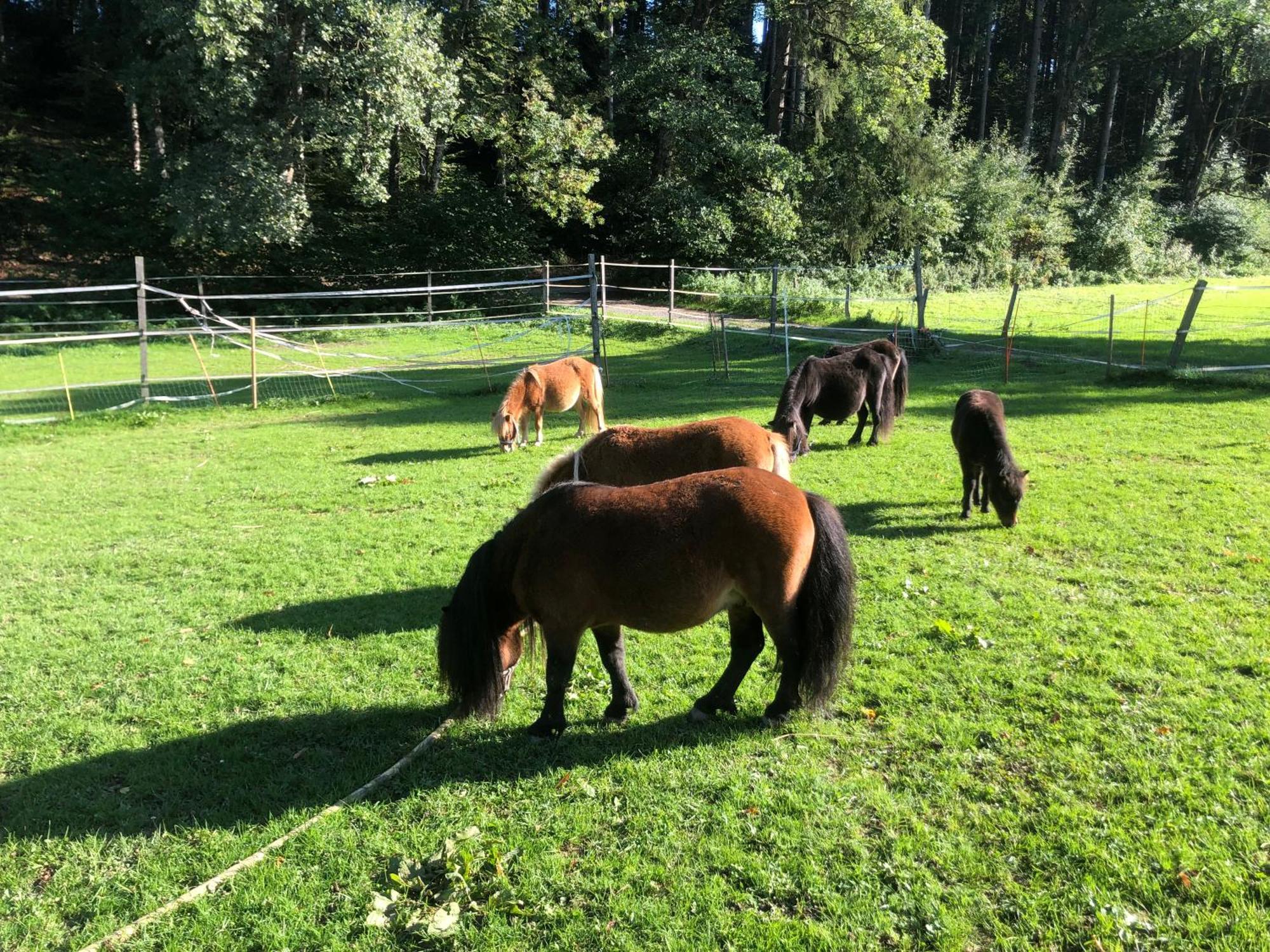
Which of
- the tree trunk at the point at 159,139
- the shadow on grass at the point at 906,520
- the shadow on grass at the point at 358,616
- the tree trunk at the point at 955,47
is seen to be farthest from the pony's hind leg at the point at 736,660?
the tree trunk at the point at 955,47

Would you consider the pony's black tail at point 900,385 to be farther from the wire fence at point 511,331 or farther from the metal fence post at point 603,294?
the metal fence post at point 603,294

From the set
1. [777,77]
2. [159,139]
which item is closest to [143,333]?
[159,139]

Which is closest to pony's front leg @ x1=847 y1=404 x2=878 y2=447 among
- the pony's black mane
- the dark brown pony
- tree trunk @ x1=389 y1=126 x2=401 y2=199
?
the dark brown pony

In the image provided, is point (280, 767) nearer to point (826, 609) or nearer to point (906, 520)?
point (826, 609)

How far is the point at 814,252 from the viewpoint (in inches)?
1308

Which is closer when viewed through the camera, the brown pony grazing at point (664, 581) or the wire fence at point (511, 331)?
the brown pony grazing at point (664, 581)

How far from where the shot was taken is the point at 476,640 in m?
4.14

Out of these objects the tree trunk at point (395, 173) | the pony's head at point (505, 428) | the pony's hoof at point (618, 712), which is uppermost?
the tree trunk at point (395, 173)

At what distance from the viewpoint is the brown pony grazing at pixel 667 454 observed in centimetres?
612

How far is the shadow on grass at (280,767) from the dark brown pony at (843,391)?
257 inches

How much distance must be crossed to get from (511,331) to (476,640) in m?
21.7

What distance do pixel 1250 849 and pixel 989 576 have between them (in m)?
3.20

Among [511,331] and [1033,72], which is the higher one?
[1033,72]

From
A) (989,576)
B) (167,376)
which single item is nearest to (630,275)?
(167,376)
